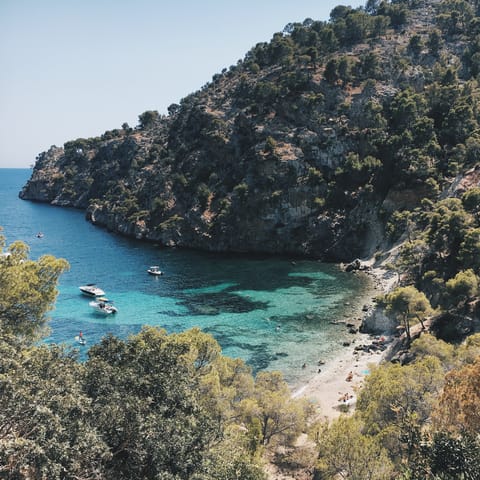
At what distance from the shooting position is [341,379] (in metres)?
42.4

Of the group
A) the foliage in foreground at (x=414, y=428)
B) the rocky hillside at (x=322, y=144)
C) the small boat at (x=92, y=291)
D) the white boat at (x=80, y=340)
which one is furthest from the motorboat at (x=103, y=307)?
the foliage in foreground at (x=414, y=428)

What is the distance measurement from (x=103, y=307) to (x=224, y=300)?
18656 mm

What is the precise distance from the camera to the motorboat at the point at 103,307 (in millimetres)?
60031

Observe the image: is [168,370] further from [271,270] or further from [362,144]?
[362,144]

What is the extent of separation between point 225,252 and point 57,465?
83.0 m

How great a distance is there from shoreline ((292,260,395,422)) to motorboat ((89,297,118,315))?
31.7 meters

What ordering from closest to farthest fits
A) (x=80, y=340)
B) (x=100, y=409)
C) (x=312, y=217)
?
(x=100, y=409) → (x=80, y=340) → (x=312, y=217)

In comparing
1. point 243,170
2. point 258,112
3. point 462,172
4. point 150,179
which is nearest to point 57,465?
point 462,172

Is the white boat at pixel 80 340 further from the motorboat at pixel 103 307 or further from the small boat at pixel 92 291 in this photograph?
the small boat at pixel 92 291

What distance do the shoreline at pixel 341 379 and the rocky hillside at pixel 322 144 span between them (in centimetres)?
3379

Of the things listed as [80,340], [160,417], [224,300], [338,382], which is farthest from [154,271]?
[160,417]

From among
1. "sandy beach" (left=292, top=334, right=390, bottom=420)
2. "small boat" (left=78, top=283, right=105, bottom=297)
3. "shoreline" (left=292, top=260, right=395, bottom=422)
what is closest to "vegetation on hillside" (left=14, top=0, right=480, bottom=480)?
"shoreline" (left=292, top=260, right=395, bottom=422)

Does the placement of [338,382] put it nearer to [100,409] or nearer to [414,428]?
[414,428]

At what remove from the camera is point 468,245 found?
46.7m
